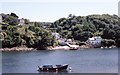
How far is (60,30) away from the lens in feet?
276

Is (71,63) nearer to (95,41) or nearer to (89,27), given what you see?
(95,41)

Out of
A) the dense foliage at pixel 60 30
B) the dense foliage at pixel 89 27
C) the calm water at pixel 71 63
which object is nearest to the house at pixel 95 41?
the dense foliage at pixel 60 30

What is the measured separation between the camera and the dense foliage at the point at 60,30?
6594 centimetres

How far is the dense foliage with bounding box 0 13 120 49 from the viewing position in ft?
216

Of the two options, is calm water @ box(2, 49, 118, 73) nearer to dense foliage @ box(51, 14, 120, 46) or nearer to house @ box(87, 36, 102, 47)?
house @ box(87, 36, 102, 47)

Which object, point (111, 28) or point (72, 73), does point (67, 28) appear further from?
point (72, 73)

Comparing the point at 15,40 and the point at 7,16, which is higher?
the point at 7,16

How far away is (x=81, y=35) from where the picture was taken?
252ft

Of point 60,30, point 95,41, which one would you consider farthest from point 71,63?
point 60,30

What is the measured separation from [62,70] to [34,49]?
31709 mm

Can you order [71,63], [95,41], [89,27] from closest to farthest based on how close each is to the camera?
[71,63] < [95,41] < [89,27]

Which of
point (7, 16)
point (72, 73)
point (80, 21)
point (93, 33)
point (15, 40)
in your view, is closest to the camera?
point (72, 73)

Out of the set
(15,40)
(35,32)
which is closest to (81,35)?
(35,32)

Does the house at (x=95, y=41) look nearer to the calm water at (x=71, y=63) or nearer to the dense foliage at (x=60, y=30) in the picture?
the dense foliage at (x=60, y=30)
